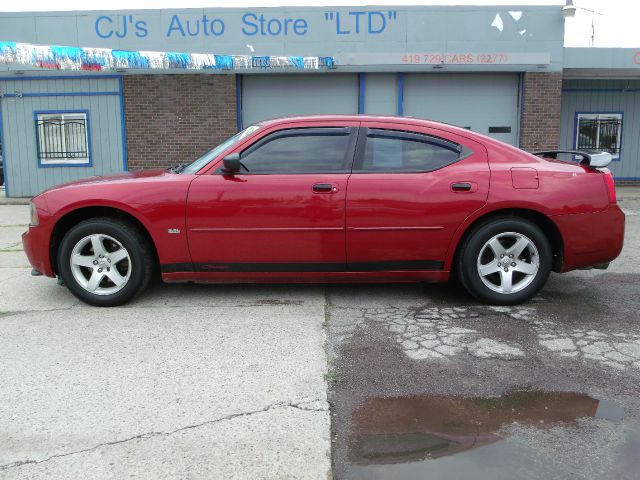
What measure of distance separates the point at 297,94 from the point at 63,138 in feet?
17.7

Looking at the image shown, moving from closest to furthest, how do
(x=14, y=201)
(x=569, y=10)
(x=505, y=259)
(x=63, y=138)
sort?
(x=505, y=259)
(x=569, y=10)
(x=14, y=201)
(x=63, y=138)

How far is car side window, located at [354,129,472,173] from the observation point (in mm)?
4871

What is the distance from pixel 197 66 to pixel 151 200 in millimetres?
7931

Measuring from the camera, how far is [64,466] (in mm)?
2639

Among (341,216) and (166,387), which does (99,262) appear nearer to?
(166,387)

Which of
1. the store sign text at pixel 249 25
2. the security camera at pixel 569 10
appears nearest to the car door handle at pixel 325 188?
the store sign text at pixel 249 25

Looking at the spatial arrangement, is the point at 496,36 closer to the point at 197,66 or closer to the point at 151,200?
the point at 197,66

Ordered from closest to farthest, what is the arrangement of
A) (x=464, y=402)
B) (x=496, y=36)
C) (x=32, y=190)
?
Result: (x=464, y=402), (x=496, y=36), (x=32, y=190)

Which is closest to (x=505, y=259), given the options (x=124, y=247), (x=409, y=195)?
(x=409, y=195)

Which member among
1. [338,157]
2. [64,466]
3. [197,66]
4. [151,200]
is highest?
[197,66]

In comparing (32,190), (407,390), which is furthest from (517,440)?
(32,190)

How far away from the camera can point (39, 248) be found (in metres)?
4.92

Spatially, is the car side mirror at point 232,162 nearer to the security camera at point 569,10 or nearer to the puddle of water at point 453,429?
the puddle of water at point 453,429

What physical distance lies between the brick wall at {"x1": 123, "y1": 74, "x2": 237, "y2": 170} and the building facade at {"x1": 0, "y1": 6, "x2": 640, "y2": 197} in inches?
0.9
